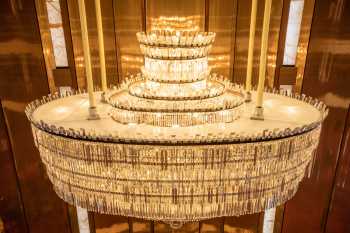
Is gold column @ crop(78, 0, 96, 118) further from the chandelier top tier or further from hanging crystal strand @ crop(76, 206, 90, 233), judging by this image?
hanging crystal strand @ crop(76, 206, 90, 233)

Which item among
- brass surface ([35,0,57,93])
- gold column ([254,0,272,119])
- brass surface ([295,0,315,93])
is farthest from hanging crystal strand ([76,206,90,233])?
gold column ([254,0,272,119])

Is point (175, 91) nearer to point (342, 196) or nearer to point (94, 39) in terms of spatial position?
point (94, 39)

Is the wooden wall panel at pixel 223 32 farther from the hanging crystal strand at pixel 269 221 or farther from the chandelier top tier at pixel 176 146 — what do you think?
the hanging crystal strand at pixel 269 221

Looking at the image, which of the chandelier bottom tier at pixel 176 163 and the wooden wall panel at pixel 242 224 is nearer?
the chandelier bottom tier at pixel 176 163

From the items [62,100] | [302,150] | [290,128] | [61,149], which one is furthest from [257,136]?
[62,100]

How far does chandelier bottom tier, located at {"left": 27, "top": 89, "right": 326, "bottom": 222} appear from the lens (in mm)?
1594

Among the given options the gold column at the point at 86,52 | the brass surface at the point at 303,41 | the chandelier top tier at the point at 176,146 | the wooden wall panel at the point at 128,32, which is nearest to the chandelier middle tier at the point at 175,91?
the chandelier top tier at the point at 176,146

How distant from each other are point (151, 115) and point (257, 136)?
56cm

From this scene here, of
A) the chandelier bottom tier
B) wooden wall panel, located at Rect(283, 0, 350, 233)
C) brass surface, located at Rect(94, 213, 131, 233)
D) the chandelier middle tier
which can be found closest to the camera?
the chandelier bottom tier

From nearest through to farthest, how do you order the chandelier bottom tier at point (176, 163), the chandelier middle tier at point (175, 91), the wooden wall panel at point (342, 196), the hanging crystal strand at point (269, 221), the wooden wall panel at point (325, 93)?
the chandelier bottom tier at point (176, 163) < the chandelier middle tier at point (175, 91) < the wooden wall panel at point (325, 93) < the wooden wall panel at point (342, 196) < the hanging crystal strand at point (269, 221)

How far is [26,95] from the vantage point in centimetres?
399

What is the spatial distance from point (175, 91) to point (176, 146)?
18.5 inches

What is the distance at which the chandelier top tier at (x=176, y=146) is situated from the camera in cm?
160

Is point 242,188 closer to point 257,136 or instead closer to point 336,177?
point 257,136
